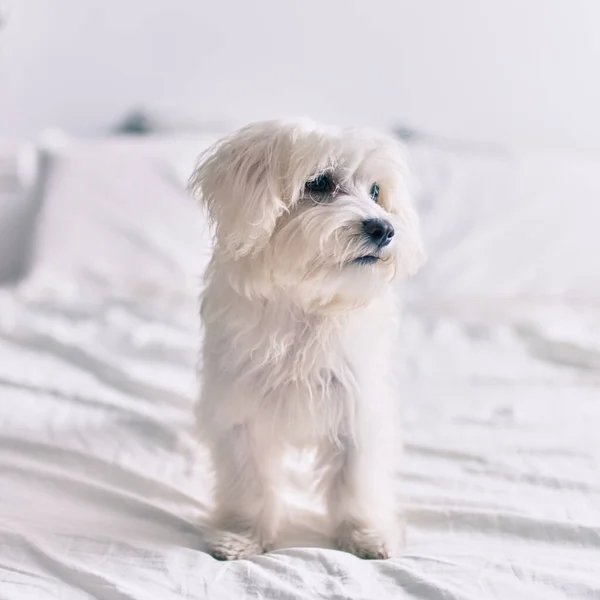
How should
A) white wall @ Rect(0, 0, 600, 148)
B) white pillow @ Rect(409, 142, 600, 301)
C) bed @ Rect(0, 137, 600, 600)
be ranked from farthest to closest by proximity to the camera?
white wall @ Rect(0, 0, 600, 148) < white pillow @ Rect(409, 142, 600, 301) < bed @ Rect(0, 137, 600, 600)

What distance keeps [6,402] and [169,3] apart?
158 centimetres

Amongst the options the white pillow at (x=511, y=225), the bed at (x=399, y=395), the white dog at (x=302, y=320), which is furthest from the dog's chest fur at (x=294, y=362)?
the white pillow at (x=511, y=225)

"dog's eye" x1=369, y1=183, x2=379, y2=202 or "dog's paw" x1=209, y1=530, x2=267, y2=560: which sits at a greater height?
"dog's eye" x1=369, y1=183, x2=379, y2=202

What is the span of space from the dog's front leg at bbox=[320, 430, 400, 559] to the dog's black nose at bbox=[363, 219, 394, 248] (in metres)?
0.33

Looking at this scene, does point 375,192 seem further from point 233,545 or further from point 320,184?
point 233,545

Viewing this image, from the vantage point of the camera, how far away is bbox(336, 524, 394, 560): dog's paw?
3.75ft

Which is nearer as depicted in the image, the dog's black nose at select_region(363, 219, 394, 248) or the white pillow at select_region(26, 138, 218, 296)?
the dog's black nose at select_region(363, 219, 394, 248)

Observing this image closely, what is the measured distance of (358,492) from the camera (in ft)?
3.95

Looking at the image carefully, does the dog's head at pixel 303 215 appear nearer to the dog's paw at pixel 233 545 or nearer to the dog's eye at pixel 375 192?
the dog's eye at pixel 375 192

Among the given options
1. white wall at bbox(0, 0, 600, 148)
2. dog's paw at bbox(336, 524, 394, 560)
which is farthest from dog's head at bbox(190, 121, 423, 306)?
white wall at bbox(0, 0, 600, 148)

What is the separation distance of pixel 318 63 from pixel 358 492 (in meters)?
1.76

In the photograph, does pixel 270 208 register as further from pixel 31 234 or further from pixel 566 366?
pixel 31 234

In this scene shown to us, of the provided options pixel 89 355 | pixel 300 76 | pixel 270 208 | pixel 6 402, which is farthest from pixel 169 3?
pixel 270 208

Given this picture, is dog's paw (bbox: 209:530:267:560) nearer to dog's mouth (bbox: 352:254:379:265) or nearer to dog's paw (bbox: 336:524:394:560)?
dog's paw (bbox: 336:524:394:560)
